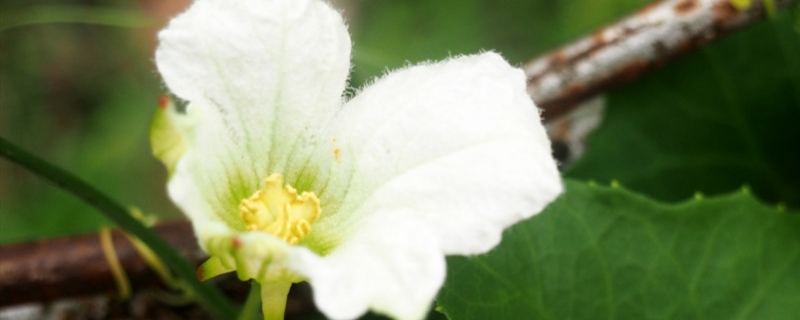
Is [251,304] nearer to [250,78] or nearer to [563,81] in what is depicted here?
[250,78]

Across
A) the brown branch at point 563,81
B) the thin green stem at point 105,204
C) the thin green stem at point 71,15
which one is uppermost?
the thin green stem at point 71,15

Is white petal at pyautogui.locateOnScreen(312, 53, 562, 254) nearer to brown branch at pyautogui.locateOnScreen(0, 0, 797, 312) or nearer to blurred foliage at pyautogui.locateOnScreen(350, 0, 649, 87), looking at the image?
brown branch at pyautogui.locateOnScreen(0, 0, 797, 312)

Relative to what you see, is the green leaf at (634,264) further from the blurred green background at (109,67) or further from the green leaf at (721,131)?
the blurred green background at (109,67)

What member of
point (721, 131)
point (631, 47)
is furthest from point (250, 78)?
point (721, 131)

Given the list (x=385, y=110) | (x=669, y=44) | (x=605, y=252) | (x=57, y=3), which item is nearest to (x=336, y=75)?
(x=385, y=110)

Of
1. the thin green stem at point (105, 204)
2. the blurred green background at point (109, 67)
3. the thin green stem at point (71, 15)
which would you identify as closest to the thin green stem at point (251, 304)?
the thin green stem at point (105, 204)

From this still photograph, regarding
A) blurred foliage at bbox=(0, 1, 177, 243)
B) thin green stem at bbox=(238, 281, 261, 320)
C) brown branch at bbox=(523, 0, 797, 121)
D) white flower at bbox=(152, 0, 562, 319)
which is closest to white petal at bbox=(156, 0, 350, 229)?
white flower at bbox=(152, 0, 562, 319)

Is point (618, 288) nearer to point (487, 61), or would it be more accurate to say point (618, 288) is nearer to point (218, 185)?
point (487, 61)
